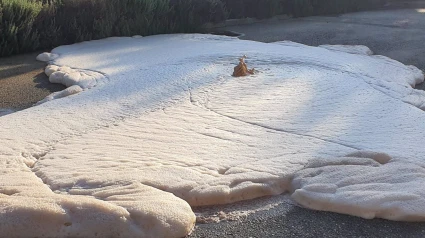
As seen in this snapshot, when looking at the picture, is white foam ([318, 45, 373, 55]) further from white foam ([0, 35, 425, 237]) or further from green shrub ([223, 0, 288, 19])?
green shrub ([223, 0, 288, 19])

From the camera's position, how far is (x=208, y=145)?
3.67 meters

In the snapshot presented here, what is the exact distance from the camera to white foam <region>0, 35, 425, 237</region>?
281 cm

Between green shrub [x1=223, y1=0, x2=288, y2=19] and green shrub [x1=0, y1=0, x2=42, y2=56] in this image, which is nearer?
green shrub [x1=0, y1=0, x2=42, y2=56]

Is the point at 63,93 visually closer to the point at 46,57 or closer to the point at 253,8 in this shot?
the point at 46,57

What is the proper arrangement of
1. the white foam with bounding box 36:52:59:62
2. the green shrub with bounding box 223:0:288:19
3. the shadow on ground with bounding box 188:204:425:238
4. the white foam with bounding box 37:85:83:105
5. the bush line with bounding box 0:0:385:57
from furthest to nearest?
the green shrub with bounding box 223:0:288:19 → the bush line with bounding box 0:0:385:57 → the white foam with bounding box 36:52:59:62 → the white foam with bounding box 37:85:83:105 → the shadow on ground with bounding box 188:204:425:238

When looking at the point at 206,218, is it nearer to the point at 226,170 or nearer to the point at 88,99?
the point at 226,170

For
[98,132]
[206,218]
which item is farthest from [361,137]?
[98,132]

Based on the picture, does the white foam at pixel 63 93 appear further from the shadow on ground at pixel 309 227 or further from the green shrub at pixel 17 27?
the shadow on ground at pixel 309 227

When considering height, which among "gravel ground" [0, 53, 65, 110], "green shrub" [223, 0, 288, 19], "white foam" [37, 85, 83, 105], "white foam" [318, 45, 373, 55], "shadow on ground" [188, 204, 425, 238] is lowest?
"shadow on ground" [188, 204, 425, 238]

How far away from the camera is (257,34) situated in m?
8.79

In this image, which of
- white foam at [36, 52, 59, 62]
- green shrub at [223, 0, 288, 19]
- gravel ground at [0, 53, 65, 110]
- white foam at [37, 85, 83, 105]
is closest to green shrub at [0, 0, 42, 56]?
gravel ground at [0, 53, 65, 110]

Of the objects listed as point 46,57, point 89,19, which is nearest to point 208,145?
point 46,57

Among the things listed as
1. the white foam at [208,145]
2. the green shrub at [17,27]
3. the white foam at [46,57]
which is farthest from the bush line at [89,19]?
the white foam at [208,145]

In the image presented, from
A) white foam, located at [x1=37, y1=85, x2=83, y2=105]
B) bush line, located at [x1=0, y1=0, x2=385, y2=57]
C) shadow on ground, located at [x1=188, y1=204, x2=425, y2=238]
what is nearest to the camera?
shadow on ground, located at [x1=188, y1=204, x2=425, y2=238]
